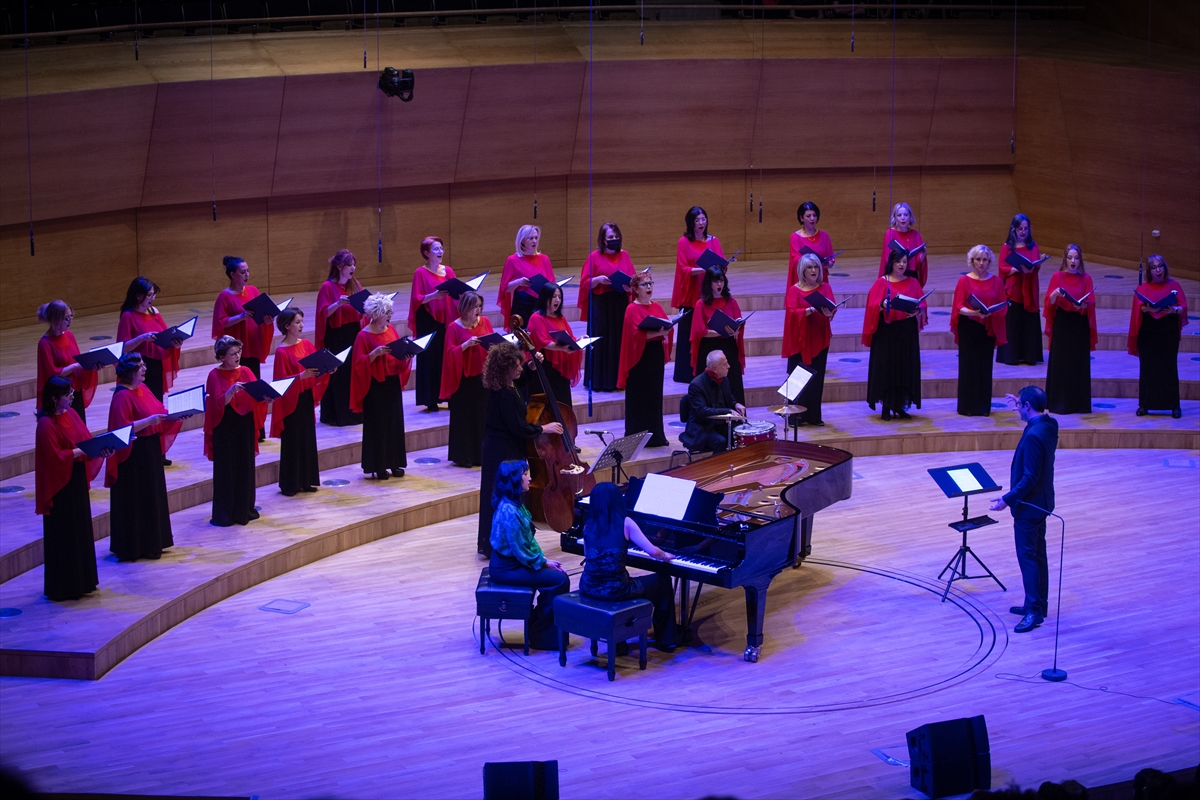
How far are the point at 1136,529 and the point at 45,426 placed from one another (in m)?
5.51

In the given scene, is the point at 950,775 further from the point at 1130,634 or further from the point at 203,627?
the point at 203,627

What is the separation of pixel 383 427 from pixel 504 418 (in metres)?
1.53

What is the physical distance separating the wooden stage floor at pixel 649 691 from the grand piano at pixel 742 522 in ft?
1.38

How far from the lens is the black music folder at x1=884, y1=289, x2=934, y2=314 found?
923 cm

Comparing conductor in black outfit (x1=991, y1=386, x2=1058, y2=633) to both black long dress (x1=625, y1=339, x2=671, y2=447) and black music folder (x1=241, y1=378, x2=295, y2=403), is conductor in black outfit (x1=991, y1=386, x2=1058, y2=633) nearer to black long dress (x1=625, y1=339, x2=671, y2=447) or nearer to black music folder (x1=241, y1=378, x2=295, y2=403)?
black long dress (x1=625, y1=339, x2=671, y2=447)

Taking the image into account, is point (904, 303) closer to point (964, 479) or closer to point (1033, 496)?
point (964, 479)

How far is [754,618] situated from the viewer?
6.26 m

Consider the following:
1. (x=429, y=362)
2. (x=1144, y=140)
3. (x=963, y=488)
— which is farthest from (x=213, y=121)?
(x=1144, y=140)

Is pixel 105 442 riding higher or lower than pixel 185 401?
lower

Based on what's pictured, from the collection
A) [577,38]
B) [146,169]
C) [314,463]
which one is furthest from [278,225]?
[314,463]

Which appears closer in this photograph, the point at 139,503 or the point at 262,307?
the point at 139,503

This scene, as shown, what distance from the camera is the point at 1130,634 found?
6574 mm

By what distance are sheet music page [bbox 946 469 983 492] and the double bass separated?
5.44ft

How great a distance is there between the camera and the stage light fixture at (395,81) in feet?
36.5
